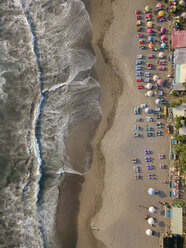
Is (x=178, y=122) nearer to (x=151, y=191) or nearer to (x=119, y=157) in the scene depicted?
(x=119, y=157)

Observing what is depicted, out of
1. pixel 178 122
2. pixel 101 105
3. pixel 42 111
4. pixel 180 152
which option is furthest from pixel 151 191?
pixel 42 111

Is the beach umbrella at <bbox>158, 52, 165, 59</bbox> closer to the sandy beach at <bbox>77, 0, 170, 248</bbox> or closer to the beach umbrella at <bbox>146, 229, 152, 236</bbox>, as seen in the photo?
the sandy beach at <bbox>77, 0, 170, 248</bbox>

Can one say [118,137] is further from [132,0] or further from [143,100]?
[132,0]

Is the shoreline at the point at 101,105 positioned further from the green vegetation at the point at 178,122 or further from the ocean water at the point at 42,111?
the green vegetation at the point at 178,122

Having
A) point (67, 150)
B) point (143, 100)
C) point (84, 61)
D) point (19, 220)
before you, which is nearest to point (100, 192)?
point (67, 150)

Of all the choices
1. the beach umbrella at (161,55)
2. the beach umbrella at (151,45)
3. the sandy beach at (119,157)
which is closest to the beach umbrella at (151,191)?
the sandy beach at (119,157)
